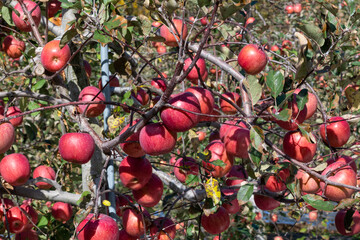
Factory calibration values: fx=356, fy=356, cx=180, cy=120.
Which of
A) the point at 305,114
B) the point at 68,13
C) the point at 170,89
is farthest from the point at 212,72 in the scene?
the point at 170,89

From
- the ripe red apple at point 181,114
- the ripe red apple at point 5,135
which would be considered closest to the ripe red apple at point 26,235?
the ripe red apple at point 5,135

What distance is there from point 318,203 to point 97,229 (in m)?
0.64

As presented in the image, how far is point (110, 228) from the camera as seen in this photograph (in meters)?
1.00

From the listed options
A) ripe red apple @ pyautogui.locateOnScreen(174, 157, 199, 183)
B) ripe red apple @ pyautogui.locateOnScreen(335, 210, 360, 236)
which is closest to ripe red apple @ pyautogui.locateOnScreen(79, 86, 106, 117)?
ripe red apple @ pyautogui.locateOnScreen(174, 157, 199, 183)

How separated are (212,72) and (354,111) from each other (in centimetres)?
134

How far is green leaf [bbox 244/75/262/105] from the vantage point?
3.07 ft

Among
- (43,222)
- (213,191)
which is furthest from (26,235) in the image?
(213,191)

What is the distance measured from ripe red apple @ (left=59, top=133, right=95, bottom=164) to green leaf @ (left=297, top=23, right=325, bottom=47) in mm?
724

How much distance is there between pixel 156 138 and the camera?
0.88m

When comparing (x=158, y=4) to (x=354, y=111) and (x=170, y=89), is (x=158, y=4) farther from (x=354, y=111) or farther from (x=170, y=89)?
(x=354, y=111)

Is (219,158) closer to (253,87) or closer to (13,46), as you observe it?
(253,87)

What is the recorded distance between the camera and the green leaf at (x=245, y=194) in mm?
1063

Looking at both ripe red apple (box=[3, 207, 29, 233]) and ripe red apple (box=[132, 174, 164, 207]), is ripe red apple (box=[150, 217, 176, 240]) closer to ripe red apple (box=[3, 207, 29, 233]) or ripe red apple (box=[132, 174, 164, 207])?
ripe red apple (box=[132, 174, 164, 207])

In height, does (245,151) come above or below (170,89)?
below
